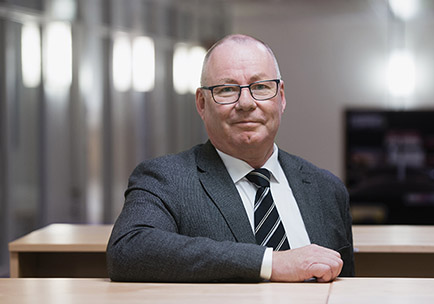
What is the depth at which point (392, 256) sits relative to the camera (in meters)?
2.99

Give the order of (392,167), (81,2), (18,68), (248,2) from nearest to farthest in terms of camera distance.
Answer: (18,68) < (81,2) < (248,2) < (392,167)

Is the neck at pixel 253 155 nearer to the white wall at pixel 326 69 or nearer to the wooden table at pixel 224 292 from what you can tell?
the wooden table at pixel 224 292

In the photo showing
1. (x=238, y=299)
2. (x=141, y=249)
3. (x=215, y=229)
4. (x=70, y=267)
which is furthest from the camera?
(x=70, y=267)

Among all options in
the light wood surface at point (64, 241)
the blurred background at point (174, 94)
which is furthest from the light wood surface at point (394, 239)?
the blurred background at point (174, 94)

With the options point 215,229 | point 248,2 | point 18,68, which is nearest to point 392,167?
point 248,2

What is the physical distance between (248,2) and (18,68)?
423 cm

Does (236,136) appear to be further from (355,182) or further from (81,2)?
(355,182)

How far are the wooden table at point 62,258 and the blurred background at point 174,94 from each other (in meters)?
2.61

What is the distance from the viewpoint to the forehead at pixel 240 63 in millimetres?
2199

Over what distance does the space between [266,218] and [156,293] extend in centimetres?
65

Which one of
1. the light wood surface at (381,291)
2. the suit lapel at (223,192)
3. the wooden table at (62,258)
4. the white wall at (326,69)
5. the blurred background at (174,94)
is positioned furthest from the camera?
the white wall at (326,69)

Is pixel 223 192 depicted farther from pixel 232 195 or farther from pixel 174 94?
pixel 174 94

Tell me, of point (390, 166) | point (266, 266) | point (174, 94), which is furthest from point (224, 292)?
point (390, 166)

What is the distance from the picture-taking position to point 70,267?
3090 mm
